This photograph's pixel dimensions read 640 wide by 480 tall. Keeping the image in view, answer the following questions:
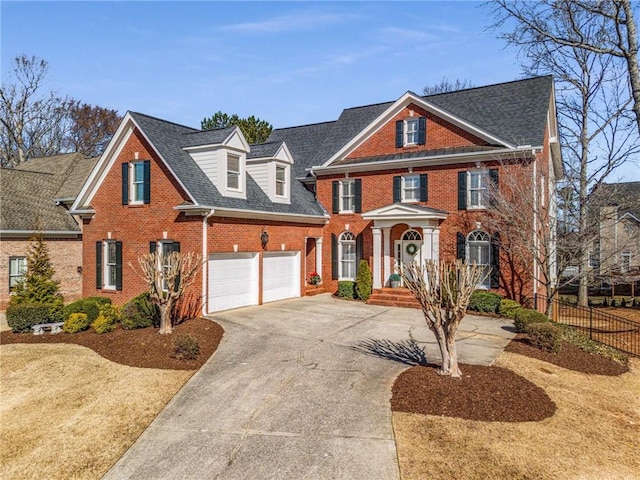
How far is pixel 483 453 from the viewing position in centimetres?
659

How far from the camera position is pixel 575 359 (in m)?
11.6

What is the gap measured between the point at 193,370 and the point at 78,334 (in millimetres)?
6079

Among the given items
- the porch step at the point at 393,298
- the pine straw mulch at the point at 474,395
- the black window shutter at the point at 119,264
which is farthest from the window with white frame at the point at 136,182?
the pine straw mulch at the point at 474,395

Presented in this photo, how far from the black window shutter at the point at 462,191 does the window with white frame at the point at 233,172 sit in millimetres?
9370

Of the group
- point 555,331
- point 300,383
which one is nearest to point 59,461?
point 300,383

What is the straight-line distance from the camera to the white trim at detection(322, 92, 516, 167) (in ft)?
61.0

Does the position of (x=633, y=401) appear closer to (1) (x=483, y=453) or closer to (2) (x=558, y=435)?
(2) (x=558, y=435)

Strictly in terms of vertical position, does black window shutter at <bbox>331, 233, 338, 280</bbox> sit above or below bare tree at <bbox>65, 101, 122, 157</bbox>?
below

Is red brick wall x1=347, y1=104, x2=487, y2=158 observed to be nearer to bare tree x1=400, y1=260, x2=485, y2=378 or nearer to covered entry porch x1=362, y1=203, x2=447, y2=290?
covered entry porch x1=362, y1=203, x2=447, y2=290

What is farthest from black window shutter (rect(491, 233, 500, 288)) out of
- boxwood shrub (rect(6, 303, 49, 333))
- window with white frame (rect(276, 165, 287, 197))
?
boxwood shrub (rect(6, 303, 49, 333))

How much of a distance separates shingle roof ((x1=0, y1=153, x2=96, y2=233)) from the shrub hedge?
230 inches

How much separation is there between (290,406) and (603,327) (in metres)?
17.7

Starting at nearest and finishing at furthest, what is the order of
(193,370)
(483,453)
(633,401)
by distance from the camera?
(483,453)
(633,401)
(193,370)

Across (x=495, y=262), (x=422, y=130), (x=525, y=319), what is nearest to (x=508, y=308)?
(x=495, y=262)
